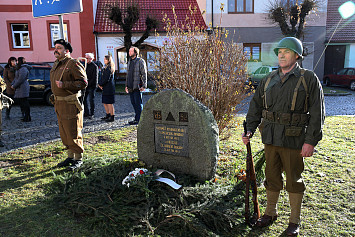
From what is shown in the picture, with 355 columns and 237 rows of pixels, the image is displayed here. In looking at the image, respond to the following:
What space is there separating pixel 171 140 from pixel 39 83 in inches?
383

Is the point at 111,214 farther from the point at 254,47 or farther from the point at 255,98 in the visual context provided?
the point at 254,47

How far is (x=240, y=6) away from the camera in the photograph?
75.5 ft

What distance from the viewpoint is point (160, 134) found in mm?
4500

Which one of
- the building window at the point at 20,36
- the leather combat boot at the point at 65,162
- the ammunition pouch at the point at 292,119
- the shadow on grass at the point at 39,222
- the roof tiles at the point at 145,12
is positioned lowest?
the shadow on grass at the point at 39,222

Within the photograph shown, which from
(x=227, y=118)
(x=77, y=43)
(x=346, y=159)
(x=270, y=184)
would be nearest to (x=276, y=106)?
(x=270, y=184)

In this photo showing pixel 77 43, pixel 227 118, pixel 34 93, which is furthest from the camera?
pixel 77 43

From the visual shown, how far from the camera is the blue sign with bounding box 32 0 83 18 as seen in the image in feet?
16.4

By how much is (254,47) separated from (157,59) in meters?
18.4

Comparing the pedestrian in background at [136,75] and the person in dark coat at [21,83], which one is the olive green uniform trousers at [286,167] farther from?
the person in dark coat at [21,83]

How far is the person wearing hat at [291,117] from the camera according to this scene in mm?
2977

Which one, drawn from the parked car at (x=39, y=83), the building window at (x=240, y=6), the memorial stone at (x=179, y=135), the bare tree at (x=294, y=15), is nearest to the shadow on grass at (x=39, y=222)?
the memorial stone at (x=179, y=135)

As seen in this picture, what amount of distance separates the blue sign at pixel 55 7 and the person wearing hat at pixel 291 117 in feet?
11.0

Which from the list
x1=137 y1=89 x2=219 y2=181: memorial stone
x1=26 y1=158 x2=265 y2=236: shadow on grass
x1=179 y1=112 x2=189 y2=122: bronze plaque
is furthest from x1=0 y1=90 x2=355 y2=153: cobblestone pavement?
x1=179 y1=112 x2=189 y2=122: bronze plaque

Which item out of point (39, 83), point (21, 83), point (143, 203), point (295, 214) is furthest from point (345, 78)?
point (143, 203)
